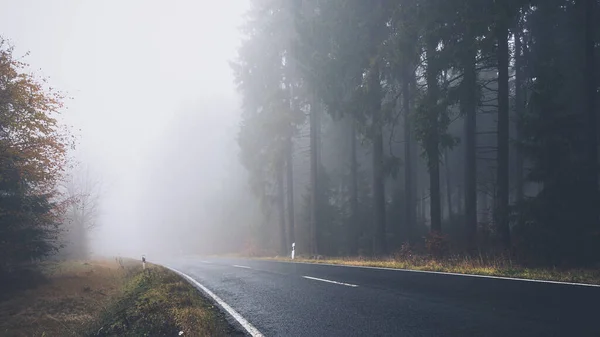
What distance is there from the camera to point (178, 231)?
70312mm

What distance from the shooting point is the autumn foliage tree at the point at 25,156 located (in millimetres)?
13570

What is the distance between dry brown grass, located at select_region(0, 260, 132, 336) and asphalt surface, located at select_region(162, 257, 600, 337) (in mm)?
4818

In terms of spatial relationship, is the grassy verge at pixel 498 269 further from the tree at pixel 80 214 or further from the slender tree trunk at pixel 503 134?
the tree at pixel 80 214

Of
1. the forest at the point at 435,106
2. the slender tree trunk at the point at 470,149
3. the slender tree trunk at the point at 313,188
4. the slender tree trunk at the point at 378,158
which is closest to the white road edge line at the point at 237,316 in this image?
the forest at the point at 435,106

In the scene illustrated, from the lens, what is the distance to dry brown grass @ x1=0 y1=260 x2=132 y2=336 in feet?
33.2

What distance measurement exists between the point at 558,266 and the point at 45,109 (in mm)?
17867

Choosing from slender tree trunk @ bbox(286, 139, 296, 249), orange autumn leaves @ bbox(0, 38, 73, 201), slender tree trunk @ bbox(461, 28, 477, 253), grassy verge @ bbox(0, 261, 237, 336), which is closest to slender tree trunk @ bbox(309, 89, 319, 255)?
slender tree trunk @ bbox(286, 139, 296, 249)

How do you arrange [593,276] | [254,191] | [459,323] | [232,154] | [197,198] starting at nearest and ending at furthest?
[459,323] → [593,276] → [254,191] → [232,154] → [197,198]

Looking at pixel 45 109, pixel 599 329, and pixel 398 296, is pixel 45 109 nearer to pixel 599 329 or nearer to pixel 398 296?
pixel 398 296

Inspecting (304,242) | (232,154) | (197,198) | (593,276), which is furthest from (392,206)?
(197,198)

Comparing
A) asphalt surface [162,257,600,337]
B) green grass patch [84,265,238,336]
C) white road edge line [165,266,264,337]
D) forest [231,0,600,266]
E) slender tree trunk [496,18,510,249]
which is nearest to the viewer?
asphalt surface [162,257,600,337]

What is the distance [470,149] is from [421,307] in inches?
429

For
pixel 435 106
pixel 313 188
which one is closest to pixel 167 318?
pixel 435 106

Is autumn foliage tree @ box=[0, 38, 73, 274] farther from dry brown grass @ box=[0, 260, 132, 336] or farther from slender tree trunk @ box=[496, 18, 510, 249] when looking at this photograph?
slender tree trunk @ box=[496, 18, 510, 249]
